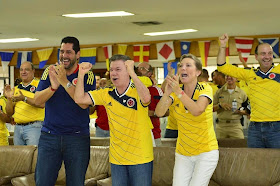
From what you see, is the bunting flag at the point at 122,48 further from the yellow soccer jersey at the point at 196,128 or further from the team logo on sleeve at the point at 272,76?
the yellow soccer jersey at the point at 196,128

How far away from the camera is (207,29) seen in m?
11.0

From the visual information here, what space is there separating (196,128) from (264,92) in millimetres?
1477

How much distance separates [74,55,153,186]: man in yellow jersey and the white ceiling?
137 inches

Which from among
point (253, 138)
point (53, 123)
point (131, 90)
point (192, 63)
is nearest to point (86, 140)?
point (53, 123)

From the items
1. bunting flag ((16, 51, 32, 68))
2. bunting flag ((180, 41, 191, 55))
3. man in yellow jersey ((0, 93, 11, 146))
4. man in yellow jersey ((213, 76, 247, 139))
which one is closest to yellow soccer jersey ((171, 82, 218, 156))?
man in yellow jersey ((0, 93, 11, 146))

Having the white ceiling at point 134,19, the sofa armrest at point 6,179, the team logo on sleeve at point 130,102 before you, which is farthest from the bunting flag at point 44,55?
the team logo on sleeve at point 130,102

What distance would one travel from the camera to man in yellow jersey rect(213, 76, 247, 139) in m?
8.27

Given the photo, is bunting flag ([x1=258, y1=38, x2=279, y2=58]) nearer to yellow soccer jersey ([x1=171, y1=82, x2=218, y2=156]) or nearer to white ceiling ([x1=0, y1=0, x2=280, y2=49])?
white ceiling ([x1=0, y1=0, x2=280, y2=49])

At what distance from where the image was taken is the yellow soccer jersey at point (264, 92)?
553 cm

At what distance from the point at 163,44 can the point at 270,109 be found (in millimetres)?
7559

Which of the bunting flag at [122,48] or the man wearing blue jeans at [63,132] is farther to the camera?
the bunting flag at [122,48]

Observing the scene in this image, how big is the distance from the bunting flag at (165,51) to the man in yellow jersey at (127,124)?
8.54 metres

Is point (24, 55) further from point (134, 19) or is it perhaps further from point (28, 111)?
point (28, 111)

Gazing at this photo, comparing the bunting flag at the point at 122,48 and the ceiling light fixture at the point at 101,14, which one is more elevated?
the ceiling light fixture at the point at 101,14
